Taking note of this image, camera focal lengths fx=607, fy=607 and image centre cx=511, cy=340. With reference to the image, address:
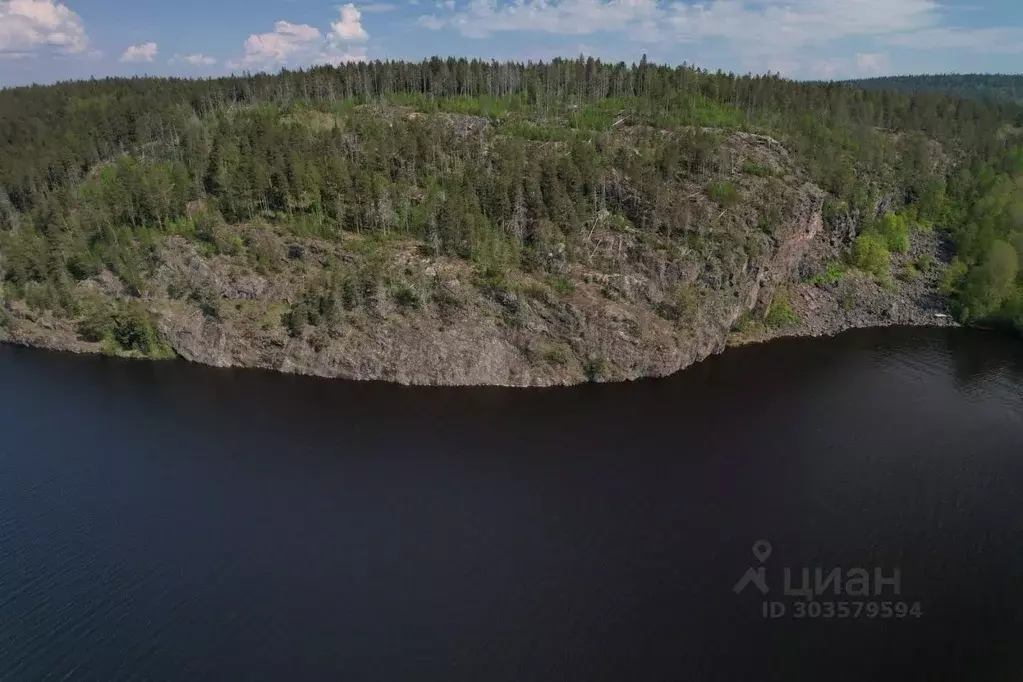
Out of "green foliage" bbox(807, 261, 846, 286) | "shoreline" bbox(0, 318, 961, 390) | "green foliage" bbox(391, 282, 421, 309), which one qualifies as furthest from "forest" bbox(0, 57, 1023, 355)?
"green foliage" bbox(391, 282, 421, 309)

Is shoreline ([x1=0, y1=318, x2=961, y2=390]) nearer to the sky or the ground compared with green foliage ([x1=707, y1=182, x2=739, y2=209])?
nearer to the ground

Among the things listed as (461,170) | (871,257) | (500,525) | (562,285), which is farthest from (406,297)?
(871,257)

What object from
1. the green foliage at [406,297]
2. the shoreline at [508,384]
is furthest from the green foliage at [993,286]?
the green foliage at [406,297]

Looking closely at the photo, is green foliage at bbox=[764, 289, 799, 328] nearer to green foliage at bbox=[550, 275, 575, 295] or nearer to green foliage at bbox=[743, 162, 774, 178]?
green foliage at bbox=[743, 162, 774, 178]

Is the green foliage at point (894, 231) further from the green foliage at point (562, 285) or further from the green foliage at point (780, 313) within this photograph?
the green foliage at point (562, 285)

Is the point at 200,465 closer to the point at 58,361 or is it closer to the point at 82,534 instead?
the point at 82,534

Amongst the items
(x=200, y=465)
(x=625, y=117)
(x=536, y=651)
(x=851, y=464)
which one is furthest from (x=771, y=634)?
(x=625, y=117)
